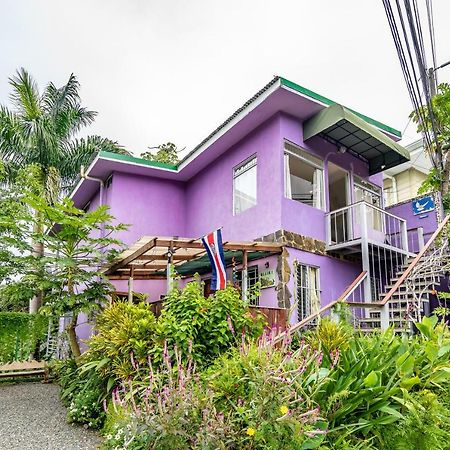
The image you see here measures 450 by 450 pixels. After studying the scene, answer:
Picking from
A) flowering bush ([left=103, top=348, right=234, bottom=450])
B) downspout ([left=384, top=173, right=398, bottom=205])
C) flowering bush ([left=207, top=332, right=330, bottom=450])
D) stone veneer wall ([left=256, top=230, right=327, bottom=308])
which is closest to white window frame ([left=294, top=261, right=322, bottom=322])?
stone veneer wall ([left=256, top=230, right=327, bottom=308])

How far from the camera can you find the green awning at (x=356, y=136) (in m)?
9.94

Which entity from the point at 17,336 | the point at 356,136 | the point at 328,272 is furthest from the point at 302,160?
the point at 17,336

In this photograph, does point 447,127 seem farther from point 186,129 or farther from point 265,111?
point 186,129

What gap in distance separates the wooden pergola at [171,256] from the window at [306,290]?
1.00 metres

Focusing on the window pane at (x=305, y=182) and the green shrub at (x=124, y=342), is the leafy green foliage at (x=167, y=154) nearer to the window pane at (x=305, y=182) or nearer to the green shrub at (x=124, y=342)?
the window pane at (x=305, y=182)

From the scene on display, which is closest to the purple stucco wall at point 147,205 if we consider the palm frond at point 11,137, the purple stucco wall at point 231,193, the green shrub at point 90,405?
the purple stucco wall at point 231,193

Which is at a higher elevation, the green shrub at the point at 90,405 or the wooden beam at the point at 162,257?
the wooden beam at the point at 162,257

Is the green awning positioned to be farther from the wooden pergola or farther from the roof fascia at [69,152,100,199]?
the roof fascia at [69,152,100,199]

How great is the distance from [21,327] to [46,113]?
398 inches

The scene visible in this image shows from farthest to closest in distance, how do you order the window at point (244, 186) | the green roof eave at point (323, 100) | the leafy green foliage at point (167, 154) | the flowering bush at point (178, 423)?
the leafy green foliage at point (167, 154) < the window at point (244, 186) < the green roof eave at point (323, 100) < the flowering bush at point (178, 423)

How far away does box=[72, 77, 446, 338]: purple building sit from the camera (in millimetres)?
9898

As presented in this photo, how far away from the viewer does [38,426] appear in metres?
6.51

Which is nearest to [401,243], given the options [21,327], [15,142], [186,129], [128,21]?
[128,21]

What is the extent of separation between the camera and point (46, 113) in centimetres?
1816
